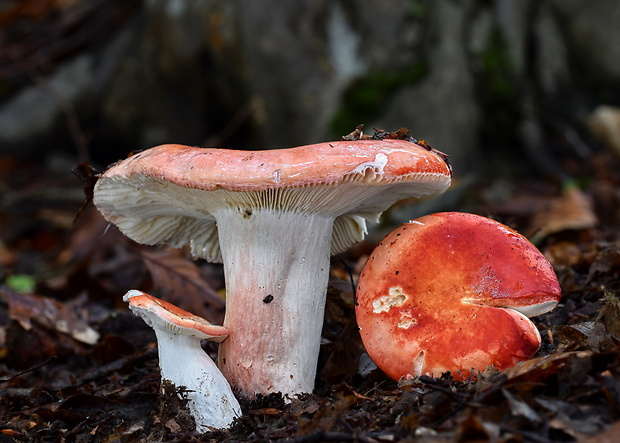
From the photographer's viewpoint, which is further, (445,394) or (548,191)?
(548,191)

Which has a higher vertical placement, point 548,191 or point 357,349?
point 357,349

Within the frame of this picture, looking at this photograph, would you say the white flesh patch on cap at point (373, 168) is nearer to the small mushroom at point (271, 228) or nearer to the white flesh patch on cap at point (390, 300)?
the small mushroom at point (271, 228)

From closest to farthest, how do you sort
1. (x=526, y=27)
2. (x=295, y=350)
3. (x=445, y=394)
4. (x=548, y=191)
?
1. (x=445, y=394)
2. (x=295, y=350)
3. (x=548, y=191)
4. (x=526, y=27)

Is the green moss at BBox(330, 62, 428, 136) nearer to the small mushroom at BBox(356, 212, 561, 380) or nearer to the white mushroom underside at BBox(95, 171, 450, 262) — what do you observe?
the white mushroom underside at BBox(95, 171, 450, 262)

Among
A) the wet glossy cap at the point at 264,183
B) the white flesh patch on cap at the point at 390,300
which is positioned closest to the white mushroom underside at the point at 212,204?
the wet glossy cap at the point at 264,183

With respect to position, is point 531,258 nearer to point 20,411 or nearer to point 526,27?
point 20,411

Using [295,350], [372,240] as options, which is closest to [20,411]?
[295,350]
